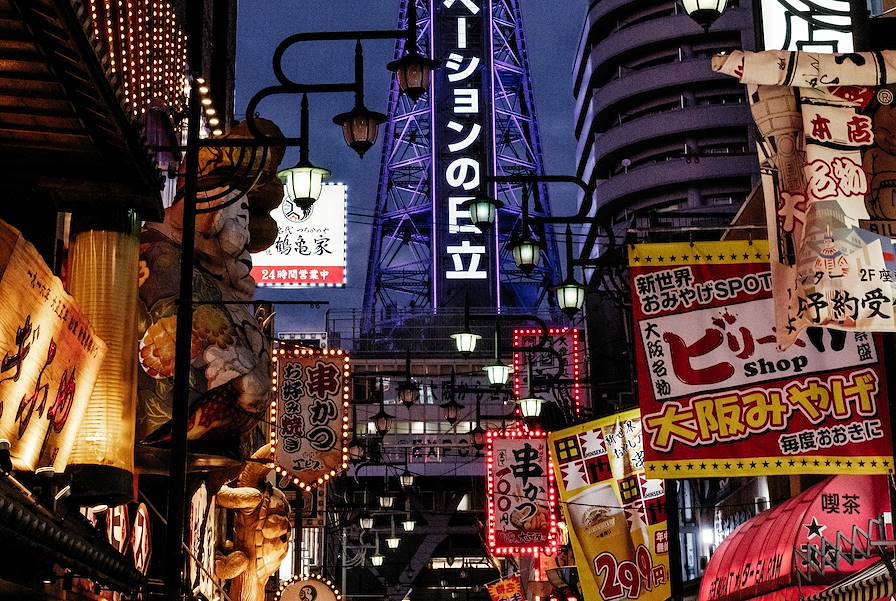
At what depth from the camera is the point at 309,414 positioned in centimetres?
2336

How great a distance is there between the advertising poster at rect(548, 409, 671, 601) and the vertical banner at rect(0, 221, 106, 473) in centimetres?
1223

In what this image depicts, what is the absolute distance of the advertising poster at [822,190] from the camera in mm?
11188

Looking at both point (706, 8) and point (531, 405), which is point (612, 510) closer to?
point (531, 405)

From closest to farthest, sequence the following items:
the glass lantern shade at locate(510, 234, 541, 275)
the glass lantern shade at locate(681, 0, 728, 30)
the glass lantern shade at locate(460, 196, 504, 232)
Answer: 1. the glass lantern shade at locate(681, 0, 728, 30)
2. the glass lantern shade at locate(510, 234, 541, 275)
3. the glass lantern shade at locate(460, 196, 504, 232)

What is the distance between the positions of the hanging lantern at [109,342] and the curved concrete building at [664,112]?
6939cm

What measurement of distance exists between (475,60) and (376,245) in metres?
19.1

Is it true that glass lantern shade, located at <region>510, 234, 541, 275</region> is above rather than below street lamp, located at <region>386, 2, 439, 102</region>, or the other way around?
below

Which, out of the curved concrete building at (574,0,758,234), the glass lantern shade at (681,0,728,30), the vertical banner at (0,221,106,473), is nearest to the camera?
the vertical banner at (0,221,106,473)

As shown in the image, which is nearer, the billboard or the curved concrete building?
the billboard

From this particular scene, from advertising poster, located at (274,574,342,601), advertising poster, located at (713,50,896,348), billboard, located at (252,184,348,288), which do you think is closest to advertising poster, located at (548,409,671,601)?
advertising poster, located at (274,574,342,601)

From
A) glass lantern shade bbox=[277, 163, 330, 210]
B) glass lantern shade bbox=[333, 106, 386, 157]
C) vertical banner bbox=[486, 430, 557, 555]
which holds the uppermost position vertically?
glass lantern shade bbox=[333, 106, 386, 157]

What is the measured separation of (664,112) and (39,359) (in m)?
79.9

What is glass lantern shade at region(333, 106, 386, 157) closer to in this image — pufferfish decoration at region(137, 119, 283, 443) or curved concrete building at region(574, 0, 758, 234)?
pufferfish decoration at region(137, 119, 283, 443)

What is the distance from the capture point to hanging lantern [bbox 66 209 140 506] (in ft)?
43.1
